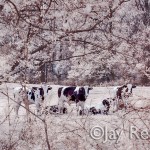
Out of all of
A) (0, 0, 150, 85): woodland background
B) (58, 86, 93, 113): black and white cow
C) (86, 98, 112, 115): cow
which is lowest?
(86, 98, 112, 115): cow

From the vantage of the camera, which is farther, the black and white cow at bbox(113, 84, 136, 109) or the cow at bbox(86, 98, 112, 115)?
the cow at bbox(86, 98, 112, 115)

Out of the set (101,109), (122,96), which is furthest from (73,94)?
(122,96)

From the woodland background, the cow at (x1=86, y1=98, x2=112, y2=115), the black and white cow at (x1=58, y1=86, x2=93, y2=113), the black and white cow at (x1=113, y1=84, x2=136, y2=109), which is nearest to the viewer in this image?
the black and white cow at (x1=113, y1=84, x2=136, y2=109)

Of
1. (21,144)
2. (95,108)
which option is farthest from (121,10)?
(95,108)

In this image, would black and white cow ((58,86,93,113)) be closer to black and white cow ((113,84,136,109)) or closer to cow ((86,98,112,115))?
cow ((86,98,112,115))

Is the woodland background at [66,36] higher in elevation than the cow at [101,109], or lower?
higher


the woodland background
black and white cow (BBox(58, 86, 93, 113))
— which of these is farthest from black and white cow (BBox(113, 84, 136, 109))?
black and white cow (BBox(58, 86, 93, 113))

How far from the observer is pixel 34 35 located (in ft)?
21.9

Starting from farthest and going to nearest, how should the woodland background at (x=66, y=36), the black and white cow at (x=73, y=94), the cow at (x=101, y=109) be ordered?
the black and white cow at (x=73, y=94) → the cow at (x=101, y=109) → the woodland background at (x=66, y=36)

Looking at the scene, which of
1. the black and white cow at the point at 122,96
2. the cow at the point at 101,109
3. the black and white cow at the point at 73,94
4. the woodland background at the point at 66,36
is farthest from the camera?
the black and white cow at the point at 73,94

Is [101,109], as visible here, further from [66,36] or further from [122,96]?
[66,36]

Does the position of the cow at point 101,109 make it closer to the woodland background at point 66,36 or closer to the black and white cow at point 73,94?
the black and white cow at point 73,94

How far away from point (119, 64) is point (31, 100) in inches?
238

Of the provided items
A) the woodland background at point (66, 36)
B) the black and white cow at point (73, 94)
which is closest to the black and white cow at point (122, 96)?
the woodland background at point (66, 36)
